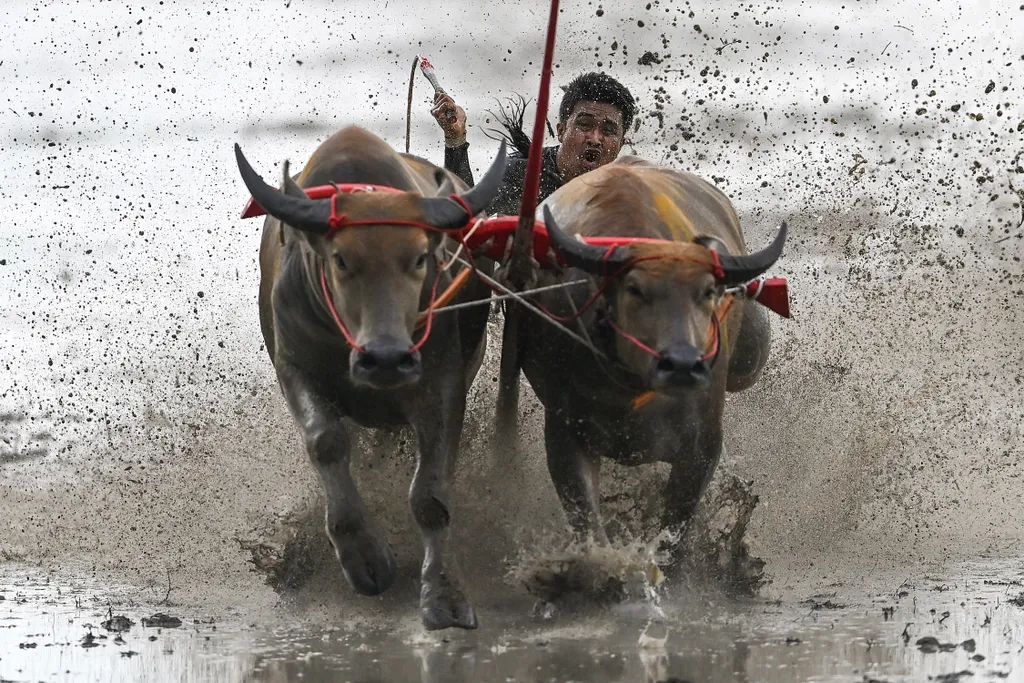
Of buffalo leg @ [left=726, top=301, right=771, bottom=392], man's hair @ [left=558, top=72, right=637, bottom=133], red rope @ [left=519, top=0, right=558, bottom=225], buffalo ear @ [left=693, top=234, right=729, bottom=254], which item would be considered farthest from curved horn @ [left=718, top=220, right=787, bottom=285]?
man's hair @ [left=558, top=72, right=637, bottom=133]

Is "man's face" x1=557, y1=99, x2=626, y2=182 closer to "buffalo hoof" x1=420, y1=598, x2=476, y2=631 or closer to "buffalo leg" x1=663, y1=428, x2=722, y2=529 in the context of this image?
"buffalo leg" x1=663, y1=428, x2=722, y2=529

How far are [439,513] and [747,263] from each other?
4.29ft

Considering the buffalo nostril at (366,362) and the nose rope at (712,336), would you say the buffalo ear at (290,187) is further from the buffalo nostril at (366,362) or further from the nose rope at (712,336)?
the nose rope at (712,336)

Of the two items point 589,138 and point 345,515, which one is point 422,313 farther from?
point 589,138

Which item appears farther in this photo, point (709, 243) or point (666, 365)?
point (709, 243)

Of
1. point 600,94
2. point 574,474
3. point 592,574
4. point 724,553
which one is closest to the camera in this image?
point 592,574

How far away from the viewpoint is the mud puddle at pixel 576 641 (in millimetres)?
Answer: 5383

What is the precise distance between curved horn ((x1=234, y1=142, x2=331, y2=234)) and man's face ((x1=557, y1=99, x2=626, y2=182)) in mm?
2889

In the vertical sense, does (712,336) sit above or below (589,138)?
below

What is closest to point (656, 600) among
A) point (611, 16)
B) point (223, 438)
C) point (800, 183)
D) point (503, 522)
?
point (503, 522)

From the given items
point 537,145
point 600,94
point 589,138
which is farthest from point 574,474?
point 600,94

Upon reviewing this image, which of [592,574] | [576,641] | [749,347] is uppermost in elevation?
[749,347]

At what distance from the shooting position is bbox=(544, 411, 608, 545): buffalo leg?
6555mm

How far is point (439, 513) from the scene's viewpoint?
20.0 feet
